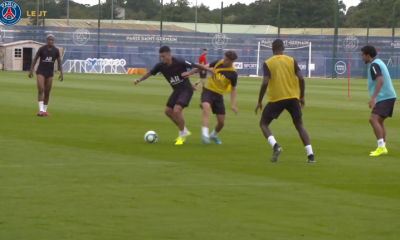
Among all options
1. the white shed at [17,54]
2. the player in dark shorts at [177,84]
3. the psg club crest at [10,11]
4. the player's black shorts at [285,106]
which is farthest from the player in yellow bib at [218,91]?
the white shed at [17,54]

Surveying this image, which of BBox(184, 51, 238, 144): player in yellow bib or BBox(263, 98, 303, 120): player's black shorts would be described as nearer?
BBox(263, 98, 303, 120): player's black shorts

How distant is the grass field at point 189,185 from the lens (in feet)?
24.3

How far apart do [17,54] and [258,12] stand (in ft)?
228

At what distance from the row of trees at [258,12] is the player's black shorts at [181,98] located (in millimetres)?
70457

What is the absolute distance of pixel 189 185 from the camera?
9.95m

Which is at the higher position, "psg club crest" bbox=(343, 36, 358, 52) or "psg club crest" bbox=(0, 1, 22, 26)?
"psg club crest" bbox=(0, 1, 22, 26)

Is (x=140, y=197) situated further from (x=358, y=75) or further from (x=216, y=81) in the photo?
(x=358, y=75)

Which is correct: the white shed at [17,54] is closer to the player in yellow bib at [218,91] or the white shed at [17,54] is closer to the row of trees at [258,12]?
the row of trees at [258,12]

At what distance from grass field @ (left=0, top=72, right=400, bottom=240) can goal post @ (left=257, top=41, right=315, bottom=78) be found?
48.6 m

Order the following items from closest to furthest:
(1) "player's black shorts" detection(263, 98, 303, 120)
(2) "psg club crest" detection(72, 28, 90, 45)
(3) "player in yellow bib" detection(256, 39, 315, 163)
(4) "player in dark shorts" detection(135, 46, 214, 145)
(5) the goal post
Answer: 1. (3) "player in yellow bib" detection(256, 39, 315, 163)
2. (1) "player's black shorts" detection(263, 98, 303, 120)
3. (4) "player in dark shorts" detection(135, 46, 214, 145)
4. (2) "psg club crest" detection(72, 28, 90, 45)
5. (5) the goal post

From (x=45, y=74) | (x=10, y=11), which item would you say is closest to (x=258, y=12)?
(x=10, y=11)

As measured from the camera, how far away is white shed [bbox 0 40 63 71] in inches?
2350

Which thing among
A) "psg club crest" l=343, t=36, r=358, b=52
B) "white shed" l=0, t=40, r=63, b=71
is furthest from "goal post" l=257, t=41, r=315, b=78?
"white shed" l=0, t=40, r=63, b=71

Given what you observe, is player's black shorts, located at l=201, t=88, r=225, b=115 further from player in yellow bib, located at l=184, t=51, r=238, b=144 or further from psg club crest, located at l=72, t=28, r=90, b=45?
psg club crest, located at l=72, t=28, r=90, b=45
